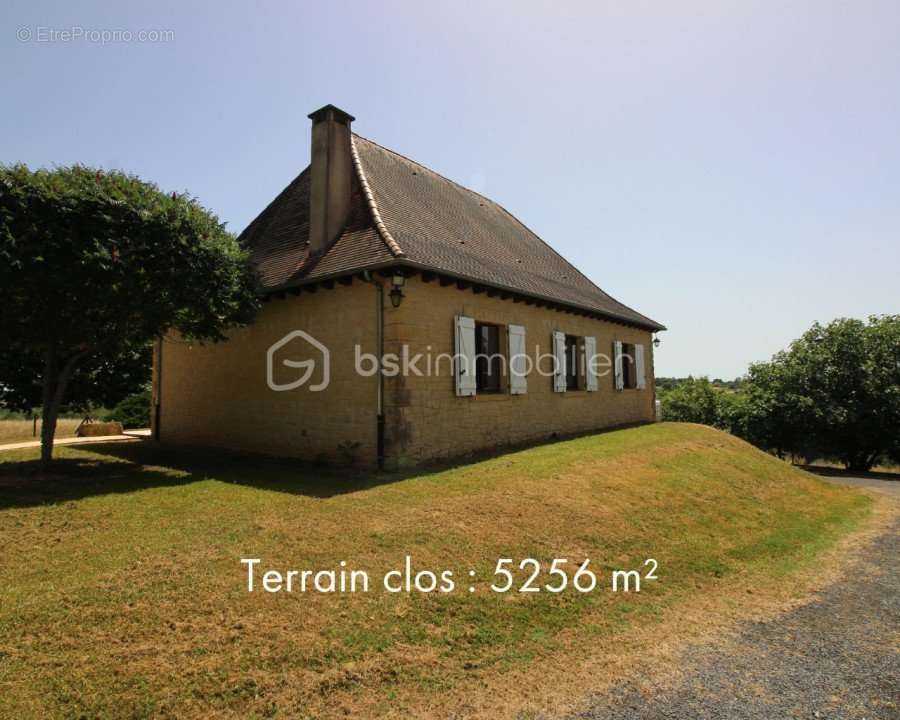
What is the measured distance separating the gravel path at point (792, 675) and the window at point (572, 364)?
29.6 ft

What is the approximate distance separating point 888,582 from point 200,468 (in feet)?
32.9

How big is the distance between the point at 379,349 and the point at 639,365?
37.4 feet

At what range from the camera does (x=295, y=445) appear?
1006cm

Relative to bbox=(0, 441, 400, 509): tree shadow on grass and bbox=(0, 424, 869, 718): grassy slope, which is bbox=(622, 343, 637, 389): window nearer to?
bbox=(0, 424, 869, 718): grassy slope

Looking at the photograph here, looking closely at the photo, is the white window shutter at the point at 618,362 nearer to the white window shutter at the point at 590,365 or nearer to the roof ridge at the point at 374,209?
the white window shutter at the point at 590,365

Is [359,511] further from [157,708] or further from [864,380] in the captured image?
[864,380]

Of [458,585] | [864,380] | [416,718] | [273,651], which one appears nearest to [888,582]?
[458,585]

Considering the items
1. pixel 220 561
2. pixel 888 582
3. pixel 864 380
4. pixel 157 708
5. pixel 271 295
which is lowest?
pixel 888 582

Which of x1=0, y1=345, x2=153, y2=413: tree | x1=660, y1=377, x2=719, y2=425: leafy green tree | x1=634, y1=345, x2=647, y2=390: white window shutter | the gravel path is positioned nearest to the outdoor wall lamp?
the gravel path

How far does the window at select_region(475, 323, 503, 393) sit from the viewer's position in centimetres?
1097

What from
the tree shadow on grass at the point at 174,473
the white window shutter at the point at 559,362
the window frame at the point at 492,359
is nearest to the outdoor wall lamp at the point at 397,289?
the window frame at the point at 492,359

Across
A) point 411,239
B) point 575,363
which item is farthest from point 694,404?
point 411,239

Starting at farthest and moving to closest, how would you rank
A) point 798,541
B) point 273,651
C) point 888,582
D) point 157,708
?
point 798,541 < point 888,582 < point 273,651 < point 157,708

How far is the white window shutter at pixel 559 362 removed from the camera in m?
12.6
